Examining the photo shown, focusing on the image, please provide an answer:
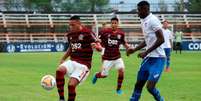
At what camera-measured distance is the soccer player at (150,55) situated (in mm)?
12102

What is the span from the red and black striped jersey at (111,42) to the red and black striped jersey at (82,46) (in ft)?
15.4

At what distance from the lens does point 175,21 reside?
67.4 meters

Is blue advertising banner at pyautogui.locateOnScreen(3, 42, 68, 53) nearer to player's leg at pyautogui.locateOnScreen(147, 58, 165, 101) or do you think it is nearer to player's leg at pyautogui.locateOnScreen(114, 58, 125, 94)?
player's leg at pyautogui.locateOnScreen(114, 58, 125, 94)

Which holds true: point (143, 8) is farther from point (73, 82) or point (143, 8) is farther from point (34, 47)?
point (34, 47)

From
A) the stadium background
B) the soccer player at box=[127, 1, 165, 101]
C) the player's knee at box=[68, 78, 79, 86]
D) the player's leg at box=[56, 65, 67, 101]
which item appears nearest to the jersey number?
the player's leg at box=[56, 65, 67, 101]

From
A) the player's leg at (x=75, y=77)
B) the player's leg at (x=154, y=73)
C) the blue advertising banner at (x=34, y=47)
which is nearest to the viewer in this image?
the player's leg at (x=154, y=73)

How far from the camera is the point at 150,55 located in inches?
489

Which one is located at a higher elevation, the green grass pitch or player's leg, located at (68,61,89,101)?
player's leg, located at (68,61,89,101)

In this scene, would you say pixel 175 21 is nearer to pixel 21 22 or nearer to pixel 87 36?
pixel 21 22

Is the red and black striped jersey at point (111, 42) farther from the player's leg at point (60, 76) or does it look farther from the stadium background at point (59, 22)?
the stadium background at point (59, 22)

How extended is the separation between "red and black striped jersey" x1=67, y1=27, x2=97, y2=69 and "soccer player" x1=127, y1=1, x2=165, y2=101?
4.70 feet

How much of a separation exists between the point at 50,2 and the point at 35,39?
14.2 m

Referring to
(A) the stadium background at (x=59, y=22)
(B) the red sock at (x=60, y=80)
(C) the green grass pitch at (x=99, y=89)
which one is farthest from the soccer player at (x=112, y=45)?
(A) the stadium background at (x=59, y=22)

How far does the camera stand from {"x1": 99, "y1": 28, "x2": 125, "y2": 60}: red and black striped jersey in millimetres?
18141
